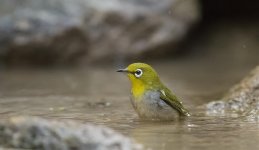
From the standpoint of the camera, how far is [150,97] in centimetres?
575

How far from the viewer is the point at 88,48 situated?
11.6 meters

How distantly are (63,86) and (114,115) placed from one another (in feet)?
8.79

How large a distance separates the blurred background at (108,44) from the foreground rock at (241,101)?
8.17ft

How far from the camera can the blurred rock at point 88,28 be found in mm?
11070

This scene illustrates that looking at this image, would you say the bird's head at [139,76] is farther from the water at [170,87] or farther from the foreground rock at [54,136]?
the foreground rock at [54,136]

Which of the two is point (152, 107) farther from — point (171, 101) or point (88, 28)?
point (88, 28)

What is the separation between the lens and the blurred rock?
1107 cm

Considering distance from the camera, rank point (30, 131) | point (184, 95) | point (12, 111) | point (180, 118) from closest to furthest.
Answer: point (30, 131), point (180, 118), point (12, 111), point (184, 95)

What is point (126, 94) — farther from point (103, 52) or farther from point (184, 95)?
point (103, 52)

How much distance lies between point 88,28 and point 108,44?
494 millimetres

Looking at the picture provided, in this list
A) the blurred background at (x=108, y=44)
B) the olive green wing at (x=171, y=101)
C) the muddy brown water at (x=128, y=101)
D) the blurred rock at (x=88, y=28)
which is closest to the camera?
the muddy brown water at (x=128, y=101)

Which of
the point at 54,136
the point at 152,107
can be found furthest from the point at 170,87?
the point at 54,136

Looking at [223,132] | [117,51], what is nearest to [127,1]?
[117,51]

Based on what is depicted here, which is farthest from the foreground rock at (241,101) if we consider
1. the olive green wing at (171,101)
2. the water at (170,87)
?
the olive green wing at (171,101)
